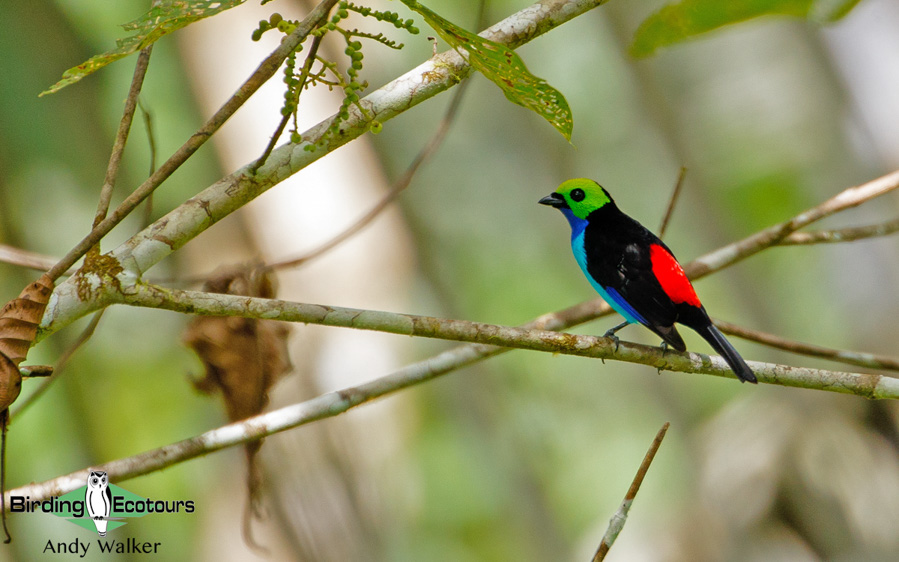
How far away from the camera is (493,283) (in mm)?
12594

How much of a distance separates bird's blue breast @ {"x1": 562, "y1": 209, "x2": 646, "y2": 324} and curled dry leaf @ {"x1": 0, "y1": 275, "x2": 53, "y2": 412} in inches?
85.6

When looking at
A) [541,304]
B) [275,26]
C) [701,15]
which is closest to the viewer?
[275,26]

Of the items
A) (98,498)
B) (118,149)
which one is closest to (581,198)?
(118,149)

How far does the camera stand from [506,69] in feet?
5.40

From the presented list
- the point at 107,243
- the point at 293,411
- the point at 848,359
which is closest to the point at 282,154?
the point at 293,411

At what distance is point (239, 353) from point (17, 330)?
1.36m

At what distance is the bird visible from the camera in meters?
3.09

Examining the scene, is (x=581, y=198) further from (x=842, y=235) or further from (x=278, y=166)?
(x=278, y=166)

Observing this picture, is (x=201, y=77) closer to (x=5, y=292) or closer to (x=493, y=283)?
(x=5, y=292)

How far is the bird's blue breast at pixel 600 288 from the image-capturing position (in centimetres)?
315

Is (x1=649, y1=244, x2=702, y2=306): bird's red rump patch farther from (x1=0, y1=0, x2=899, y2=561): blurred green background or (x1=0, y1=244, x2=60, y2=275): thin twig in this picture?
(x1=0, y1=244, x2=60, y2=275): thin twig

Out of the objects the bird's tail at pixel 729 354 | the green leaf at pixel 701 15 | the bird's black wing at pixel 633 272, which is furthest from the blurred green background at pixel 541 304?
the bird's tail at pixel 729 354

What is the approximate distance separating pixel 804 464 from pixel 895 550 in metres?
0.79

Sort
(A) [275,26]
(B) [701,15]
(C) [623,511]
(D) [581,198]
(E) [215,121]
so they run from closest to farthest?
(A) [275,26], (E) [215,121], (C) [623,511], (B) [701,15], (D) [581,198]
